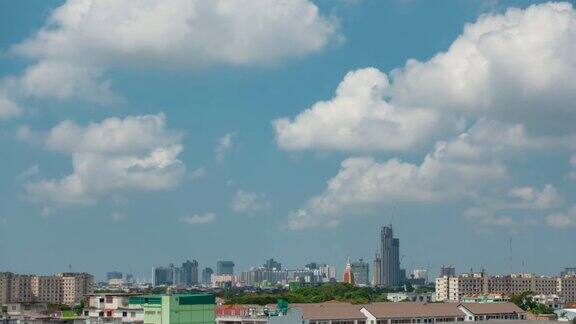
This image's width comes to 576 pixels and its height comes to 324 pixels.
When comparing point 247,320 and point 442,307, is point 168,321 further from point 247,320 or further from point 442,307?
point 442,307

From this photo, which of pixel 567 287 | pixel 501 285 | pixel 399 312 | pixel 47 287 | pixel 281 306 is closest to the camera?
pixel 281 306

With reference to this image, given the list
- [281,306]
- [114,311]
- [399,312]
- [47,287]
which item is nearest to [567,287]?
[47,287]

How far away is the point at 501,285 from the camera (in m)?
132

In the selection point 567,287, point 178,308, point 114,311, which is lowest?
point 567,287

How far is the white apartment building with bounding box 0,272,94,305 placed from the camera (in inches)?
4624

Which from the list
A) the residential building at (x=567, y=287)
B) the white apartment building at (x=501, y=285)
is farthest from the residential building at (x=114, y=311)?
the residential building at (x=567, y=287)

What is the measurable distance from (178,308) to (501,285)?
97214 millimetres

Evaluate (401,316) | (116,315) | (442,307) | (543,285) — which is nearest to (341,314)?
(401,316)

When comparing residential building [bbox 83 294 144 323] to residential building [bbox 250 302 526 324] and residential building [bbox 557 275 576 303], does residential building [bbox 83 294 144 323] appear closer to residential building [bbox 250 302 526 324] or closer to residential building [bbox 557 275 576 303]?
residential building [bbox 250 302 526 324]

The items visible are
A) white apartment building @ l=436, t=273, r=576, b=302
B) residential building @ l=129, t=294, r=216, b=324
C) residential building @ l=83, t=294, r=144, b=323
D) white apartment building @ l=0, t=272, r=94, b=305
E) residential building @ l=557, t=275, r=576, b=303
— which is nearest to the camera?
residential building @ l=129, t=294, r=216, b=324

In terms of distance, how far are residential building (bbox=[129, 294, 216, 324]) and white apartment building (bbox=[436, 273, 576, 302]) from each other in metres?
81.6

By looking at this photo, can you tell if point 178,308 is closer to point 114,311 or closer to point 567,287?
point 114,311

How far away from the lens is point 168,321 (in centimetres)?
4225

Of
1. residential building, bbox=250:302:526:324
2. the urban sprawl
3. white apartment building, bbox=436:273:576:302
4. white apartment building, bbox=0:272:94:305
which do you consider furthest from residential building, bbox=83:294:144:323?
white apartment building, bbox=436:273:576:302
